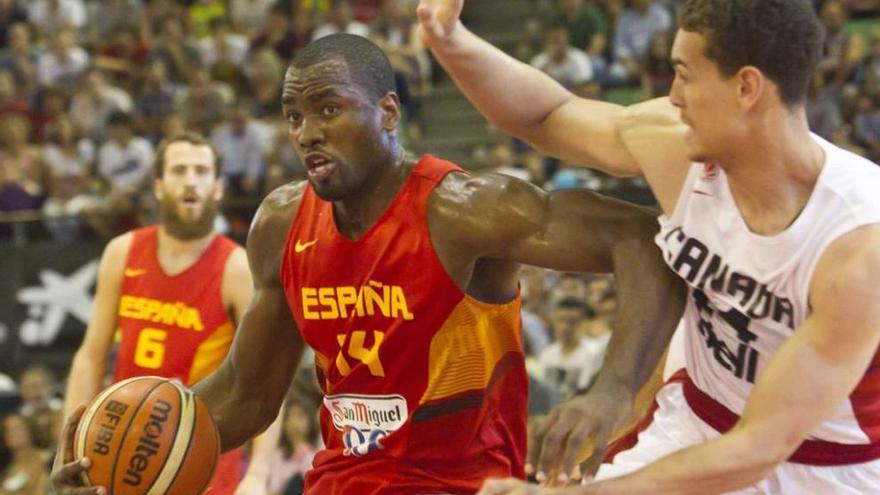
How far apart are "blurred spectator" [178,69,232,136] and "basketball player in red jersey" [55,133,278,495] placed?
7.33 meters

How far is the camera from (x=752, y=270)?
376 cm

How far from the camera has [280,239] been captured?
178 inches

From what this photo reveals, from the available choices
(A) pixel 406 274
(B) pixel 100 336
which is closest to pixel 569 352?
(B) pixel 100 336

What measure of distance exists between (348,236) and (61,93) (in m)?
11.3

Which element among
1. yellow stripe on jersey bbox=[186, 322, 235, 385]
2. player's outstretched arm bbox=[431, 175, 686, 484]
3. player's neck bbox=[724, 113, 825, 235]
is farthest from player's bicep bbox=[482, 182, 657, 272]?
yellow stripe on jersey bbox=[186, 322, 235, 385]

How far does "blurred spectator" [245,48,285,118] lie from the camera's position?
14.4 m

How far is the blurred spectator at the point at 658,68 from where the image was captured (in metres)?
12.9

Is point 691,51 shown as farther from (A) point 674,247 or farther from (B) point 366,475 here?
(B) point 366,475

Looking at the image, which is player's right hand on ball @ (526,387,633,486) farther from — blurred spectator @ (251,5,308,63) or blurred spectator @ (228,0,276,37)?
blurred spectator @ (228,0,276,37)

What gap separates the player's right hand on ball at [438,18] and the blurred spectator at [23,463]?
6385 millimetres

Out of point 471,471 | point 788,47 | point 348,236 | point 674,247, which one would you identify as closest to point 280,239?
point 348,236

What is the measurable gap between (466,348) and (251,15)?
12428 millimetres

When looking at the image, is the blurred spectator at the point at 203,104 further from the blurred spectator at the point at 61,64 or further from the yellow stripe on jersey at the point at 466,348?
the yellow stripe on jersey at the point at 466,348

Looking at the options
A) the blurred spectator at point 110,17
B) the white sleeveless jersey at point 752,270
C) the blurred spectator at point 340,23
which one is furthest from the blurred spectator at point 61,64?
the white sleeveless jersey at point 752,270
